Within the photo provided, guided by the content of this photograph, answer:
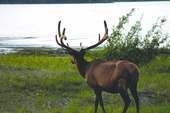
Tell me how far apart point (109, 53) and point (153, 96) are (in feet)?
18.8

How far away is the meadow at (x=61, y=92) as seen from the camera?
13.3 meters

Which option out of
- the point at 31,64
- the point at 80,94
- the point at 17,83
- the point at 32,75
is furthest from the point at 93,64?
the point at 31,64

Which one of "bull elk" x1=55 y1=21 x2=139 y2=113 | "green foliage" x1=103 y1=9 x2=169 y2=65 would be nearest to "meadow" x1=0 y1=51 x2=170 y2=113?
"green foliage" x1=103 y1=9 x2=169 y2=65

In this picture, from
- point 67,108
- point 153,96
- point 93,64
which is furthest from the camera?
point 153,96

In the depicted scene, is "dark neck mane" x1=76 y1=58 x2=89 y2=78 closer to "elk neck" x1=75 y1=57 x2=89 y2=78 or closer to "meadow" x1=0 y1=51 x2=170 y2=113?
"elk neck" x1=75 y1=57 x2=89 y2=78

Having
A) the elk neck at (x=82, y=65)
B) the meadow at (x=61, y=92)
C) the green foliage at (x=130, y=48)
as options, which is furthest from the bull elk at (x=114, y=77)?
the green foliage at (x=130, y=48)

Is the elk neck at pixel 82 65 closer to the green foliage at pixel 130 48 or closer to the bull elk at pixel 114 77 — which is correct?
the bull elk at pixel 114 77

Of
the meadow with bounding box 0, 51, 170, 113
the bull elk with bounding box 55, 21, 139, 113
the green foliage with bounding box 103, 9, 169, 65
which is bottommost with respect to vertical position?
the meadow with bounding box 0, 51, 170, 113

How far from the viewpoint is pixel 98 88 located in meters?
11.6

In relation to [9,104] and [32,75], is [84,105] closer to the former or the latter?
[9,104]

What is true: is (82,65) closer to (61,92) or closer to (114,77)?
(114,77)

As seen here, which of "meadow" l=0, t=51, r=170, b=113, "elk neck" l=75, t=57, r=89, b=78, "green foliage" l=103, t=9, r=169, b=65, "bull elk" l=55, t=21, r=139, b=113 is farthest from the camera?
"green foliage" l=103, t=9, r=169, b=65

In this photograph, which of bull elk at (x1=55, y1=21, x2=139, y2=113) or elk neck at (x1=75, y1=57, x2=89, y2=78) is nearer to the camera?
bull elk at (x1=55, y1=21, x2=139, y2=113)

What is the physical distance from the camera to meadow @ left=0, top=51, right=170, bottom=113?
13.3m
